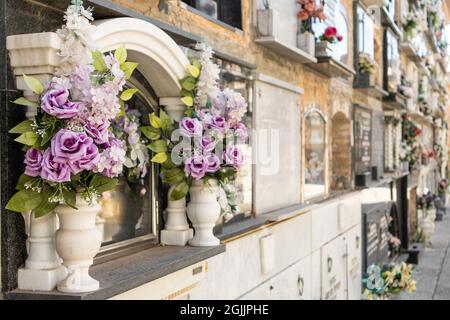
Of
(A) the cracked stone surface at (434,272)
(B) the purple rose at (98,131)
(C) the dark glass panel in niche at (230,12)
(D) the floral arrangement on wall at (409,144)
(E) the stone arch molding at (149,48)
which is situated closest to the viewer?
(B) the purple rose at (98,131)

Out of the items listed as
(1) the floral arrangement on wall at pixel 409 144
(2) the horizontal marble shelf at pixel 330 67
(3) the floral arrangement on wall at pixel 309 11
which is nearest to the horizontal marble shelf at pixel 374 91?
(2) the horizontal marble shelf at pixel 330 67

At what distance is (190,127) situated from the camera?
3.59 m

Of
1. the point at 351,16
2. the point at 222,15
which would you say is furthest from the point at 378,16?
the point at 222,15

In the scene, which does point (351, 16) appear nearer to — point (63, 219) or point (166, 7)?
point (166, 7)

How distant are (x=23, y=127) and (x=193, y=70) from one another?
145cm

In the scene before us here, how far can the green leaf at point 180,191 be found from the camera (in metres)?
3.78

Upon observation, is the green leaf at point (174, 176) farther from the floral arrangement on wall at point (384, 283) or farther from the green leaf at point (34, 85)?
the floral arrangement on wall at point (384, 283)

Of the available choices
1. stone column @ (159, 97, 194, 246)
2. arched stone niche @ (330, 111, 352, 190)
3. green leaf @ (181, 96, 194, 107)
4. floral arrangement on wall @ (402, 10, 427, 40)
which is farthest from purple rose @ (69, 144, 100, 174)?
floral arrangement on wall @ (402, 10, 427, 40)

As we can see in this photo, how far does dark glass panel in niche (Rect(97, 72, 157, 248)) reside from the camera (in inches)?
140

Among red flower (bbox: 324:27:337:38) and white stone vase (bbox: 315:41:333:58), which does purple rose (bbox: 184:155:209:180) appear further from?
red flower (bbox: 324:27:337:38)

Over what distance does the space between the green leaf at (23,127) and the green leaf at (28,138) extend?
49 mm

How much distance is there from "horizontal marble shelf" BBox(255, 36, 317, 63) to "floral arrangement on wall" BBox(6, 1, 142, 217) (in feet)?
10.3

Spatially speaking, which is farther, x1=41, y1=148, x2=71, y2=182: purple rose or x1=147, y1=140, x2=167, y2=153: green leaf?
x1=147, y1=140, x2=167, y2=153: green leaf

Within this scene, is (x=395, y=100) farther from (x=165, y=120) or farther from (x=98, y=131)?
(x=98, y=131)
